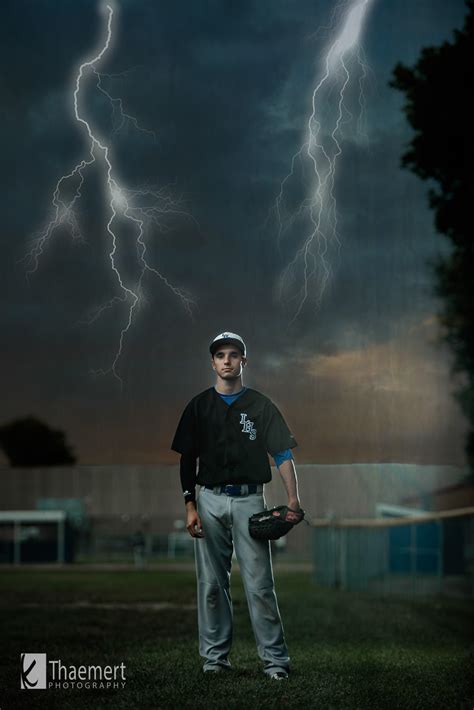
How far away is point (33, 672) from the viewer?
5809 mm

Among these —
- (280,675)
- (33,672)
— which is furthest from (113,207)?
(280,675)

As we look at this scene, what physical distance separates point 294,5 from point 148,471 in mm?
3378

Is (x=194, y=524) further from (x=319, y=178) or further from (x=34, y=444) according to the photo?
(x=34, y=444)

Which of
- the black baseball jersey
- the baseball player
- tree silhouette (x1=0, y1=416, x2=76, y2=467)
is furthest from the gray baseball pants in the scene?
tree silhouette (x1=0, y1=416, x2=76, y2=467)

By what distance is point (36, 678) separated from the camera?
578 cm

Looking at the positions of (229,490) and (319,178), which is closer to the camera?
(229,490)

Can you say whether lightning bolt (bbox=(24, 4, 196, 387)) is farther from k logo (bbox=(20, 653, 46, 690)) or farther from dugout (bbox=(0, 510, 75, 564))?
dugout (bbox=(0, 510, 75, 564))

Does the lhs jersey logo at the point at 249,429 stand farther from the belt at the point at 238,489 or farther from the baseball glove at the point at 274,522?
the baseball glove at the point at 274,522

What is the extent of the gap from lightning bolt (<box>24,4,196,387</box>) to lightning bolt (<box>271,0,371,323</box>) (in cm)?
71

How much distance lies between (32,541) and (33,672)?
22.3 meters

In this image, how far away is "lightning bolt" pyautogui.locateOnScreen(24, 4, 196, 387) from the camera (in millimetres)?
7379

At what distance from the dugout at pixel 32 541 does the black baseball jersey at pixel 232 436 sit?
59.8 ft

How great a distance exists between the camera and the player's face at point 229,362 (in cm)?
581

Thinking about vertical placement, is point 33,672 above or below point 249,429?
below
